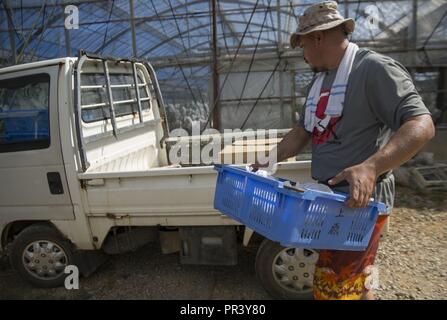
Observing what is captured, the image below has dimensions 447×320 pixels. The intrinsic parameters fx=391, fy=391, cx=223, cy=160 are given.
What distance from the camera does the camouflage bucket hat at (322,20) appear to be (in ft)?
5.90

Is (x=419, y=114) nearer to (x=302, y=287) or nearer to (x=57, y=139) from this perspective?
(x=302, y=287)

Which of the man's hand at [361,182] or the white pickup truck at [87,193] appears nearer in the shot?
the man's hand at [361,182]

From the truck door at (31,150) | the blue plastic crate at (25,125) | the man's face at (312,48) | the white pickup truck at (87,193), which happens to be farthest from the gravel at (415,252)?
the blue plastic crate at (25,125)

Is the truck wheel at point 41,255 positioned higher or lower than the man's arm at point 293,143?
lower

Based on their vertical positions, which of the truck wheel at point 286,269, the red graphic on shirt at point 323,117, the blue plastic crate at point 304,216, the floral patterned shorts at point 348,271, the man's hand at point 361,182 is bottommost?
the truck wheel at point 286,269

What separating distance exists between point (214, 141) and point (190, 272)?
4.67ft

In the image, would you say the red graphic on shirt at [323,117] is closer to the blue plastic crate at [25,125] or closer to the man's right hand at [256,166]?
the man's right hand at [256,166]

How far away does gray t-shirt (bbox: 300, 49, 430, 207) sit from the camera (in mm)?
1654

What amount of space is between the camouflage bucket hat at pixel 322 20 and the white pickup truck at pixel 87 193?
3.57ft

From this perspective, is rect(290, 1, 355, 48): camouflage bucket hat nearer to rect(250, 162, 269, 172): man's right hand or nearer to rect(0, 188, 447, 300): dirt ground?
rect(250, 162, 269, 172): man's right hand

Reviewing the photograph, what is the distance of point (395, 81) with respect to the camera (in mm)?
1662

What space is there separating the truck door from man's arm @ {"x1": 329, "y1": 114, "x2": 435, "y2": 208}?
2.32m
